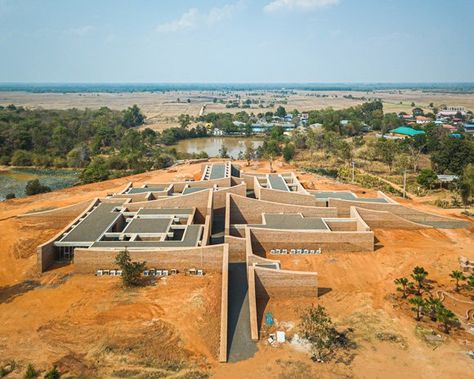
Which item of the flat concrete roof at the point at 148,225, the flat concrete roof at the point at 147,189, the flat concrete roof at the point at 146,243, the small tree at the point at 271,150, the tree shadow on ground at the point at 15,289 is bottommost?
the tree shadow on ground at the point at 15,289

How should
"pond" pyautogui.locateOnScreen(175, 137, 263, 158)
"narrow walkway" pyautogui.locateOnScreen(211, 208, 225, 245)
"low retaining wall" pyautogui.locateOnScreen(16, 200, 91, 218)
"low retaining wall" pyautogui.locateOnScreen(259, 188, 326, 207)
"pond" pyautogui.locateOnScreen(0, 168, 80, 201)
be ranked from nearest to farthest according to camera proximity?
1. "narrow walkway" pyautogui.locateOnScreen(211, 208, 225, 245)
2. "low retaining wall" pyautogui.locateOnScreen(16, 200, 91, 218)
3. "low retaining wall" pyautogui.locateOnScreen(259, 188, 326, 207)
4. "pond" pyautogui.locateOnScreen(0, 168, 80, 201)
5. "pond" pyautogui.locateOnScreen(175, 137, 263, 158)

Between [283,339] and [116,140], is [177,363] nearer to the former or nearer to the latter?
[283,339]

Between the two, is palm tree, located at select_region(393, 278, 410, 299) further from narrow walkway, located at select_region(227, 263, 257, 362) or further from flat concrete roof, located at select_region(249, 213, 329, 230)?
narrow walkway, located at select_region(227, 263, 257, 362)

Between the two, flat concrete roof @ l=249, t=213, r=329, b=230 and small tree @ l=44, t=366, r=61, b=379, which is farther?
flat concrete roof @ l=249, t=213, r=329, b=230

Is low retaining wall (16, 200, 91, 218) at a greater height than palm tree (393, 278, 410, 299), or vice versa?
low retaining wall (16, 200, 91, 218)

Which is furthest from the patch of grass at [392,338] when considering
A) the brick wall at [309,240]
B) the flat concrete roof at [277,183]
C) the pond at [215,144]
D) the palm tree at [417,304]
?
the pond at [215,144]

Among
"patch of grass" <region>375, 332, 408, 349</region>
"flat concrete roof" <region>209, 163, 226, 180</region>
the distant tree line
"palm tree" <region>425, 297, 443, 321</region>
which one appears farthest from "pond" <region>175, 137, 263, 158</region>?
"patch of grass" <region>375, 332, 408, 349</region>

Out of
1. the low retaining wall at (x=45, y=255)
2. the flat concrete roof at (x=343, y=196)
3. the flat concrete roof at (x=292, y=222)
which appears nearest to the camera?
the low retaining wall at (x=45, y=255)

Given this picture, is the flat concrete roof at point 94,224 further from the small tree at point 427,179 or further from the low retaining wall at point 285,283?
the small tree at point 427,179
